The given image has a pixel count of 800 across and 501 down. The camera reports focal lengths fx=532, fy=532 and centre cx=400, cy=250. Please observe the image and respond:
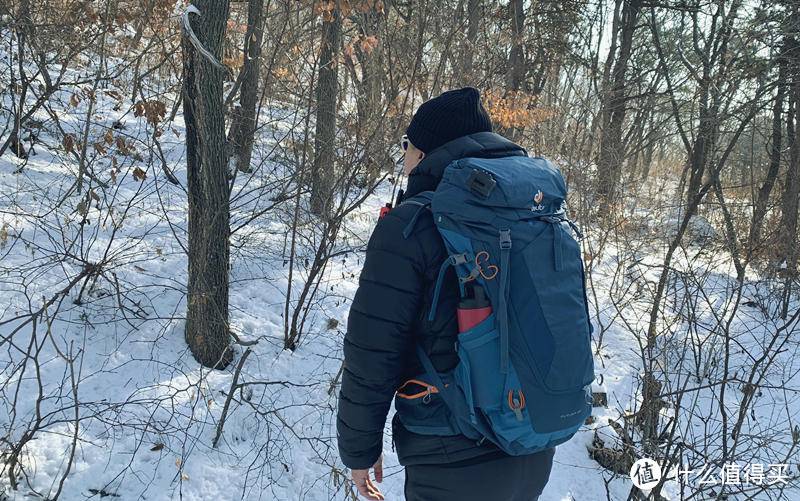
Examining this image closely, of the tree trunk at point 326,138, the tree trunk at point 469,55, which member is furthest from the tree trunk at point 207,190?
the tree trunk at point 469,55

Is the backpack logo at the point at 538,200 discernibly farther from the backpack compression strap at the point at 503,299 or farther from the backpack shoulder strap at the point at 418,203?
the backpack shoulder strap at the point at 418,203

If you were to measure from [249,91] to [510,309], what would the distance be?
21.0 feet

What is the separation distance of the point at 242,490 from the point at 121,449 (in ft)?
2.42

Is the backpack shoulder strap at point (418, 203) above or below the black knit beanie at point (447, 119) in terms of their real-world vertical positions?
below

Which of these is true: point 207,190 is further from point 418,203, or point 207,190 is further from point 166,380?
point 418,203

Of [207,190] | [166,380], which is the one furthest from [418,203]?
[166,380]

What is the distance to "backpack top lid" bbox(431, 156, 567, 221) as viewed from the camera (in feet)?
4.55

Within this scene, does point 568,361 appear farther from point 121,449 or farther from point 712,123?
point 712,123

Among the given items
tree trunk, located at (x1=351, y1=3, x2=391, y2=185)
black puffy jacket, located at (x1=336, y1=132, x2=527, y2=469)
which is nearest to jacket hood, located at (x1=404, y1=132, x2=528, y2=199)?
black puffy jacket, located at (x1=336, y1=132, x2=527, y2=469)

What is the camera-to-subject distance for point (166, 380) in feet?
12.1

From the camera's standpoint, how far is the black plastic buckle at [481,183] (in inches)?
54.1

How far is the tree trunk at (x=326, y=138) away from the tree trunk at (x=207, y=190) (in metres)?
0.79

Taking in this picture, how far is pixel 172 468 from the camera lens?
3111mm

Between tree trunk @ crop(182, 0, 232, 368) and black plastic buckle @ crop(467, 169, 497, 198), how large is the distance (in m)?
2.58
